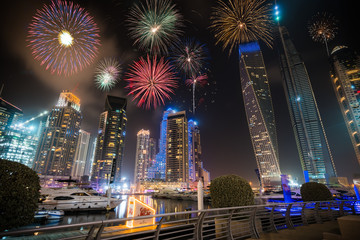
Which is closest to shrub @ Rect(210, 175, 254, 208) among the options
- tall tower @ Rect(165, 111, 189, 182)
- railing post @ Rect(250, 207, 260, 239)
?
railing post @ Rect(250, 207, 260, 239)

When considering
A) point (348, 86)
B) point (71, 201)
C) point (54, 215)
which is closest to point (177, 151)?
point (348, 86)

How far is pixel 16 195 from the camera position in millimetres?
4160

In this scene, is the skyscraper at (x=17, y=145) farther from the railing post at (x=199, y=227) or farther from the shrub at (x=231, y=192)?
the railing post at (x=199, y=227)

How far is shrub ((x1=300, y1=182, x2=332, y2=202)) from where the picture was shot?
40.5 ft

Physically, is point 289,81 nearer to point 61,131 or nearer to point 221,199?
point 221,199

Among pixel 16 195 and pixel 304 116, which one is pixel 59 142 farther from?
pixel 304 116

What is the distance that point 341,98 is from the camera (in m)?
83.6

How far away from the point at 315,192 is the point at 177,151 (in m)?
161

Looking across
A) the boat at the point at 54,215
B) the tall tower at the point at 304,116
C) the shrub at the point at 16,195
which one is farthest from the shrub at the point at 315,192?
the tall tower at the point at 304,116

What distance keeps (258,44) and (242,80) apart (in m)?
34.3

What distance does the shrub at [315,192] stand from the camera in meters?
12.4

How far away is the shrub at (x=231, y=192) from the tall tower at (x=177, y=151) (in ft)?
534

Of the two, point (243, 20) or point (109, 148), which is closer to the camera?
point (243, 20)

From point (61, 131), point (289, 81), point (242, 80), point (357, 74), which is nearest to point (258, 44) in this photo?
point (242, 80)
